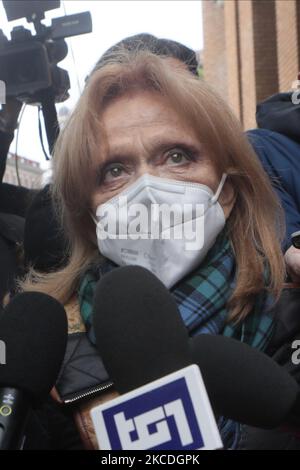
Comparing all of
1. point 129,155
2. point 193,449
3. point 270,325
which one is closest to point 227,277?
point 270,325

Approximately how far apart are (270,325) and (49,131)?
3.64ft

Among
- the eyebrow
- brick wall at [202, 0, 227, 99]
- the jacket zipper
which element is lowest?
brick wall at [202, 0, 227, 99]

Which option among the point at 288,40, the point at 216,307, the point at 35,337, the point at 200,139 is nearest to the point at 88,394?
the point at 35,337

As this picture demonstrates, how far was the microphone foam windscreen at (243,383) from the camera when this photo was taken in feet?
2.75

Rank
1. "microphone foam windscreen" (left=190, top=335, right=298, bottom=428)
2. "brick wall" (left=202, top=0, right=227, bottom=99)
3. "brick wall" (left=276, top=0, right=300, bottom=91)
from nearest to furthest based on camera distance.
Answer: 1. "microphone foam windscreen" (left=190, top=335, right=298, bottom=428)
2. "brick wall" (left=276, top=0, right=300, bottom=91)
3. "brick wall" (left=202, top=0, right=227, bottom=99)

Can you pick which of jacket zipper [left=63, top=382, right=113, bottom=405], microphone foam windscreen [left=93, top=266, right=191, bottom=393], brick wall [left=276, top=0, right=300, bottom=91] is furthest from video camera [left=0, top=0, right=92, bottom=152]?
brick wall [left=276, top=0, right=300, bottom=91]

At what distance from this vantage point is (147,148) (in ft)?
4.15

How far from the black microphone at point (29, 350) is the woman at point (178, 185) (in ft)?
0.76

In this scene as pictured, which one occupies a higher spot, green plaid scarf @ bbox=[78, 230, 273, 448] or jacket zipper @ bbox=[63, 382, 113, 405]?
green plaid scarf @ bbox=[78, 230, 273, 448]

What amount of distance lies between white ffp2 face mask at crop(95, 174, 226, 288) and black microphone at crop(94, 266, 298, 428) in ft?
1.17

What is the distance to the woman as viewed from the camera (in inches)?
48.9

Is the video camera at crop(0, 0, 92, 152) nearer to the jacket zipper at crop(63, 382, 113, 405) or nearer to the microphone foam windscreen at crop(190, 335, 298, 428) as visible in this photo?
the jacket zipper at crop(63, 382, 113, 405)

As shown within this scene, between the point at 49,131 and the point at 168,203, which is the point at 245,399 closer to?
the point at 168,203

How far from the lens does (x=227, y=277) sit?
1276 millimetres
